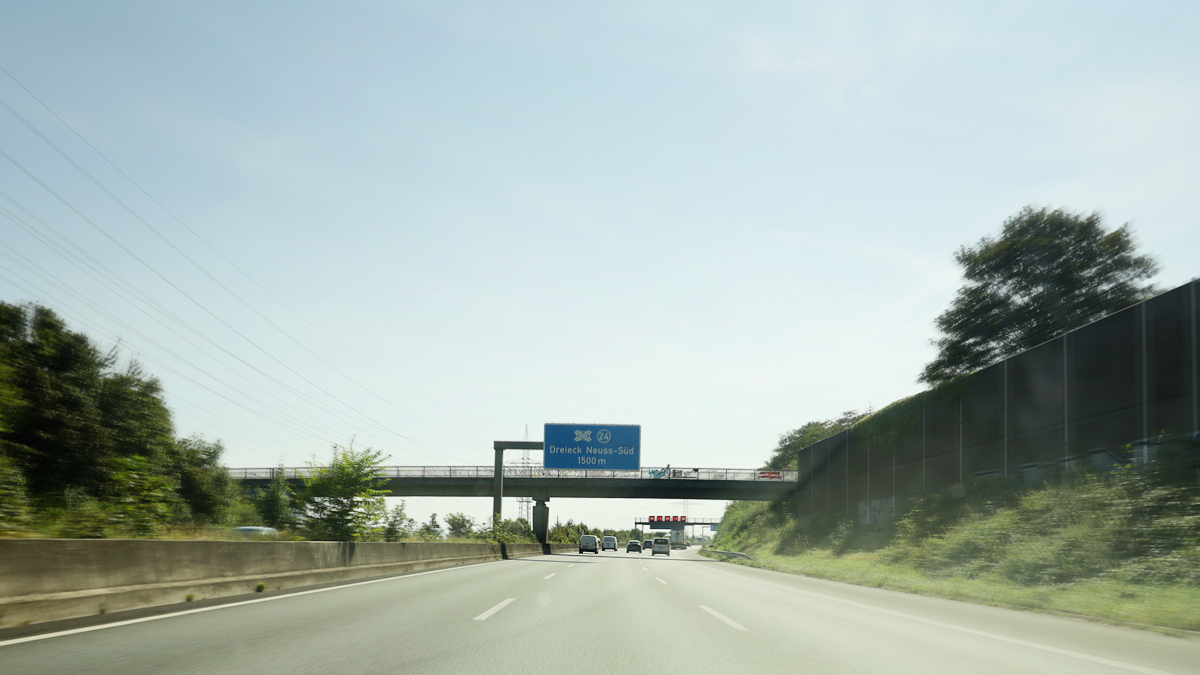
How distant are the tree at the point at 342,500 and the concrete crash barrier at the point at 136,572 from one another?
8.41 meters

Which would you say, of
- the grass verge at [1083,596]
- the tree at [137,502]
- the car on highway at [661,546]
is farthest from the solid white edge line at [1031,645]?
the car on highway at [661,546]

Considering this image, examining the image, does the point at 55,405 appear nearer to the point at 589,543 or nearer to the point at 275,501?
the point at 275,501

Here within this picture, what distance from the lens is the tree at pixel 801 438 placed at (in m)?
102

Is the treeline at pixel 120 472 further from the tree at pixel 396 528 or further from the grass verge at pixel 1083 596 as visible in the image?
the grass verge at pixel 1083 596

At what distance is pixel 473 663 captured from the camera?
6.43 metres

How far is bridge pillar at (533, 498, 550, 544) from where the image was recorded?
58.1 m

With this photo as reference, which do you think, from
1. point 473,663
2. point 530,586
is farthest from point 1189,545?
point 473,663

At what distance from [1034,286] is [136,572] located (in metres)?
51.8

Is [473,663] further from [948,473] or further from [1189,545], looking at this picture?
[948,473]

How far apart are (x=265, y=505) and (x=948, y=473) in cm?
5840

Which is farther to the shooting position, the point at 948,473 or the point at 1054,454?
the point at 948,473

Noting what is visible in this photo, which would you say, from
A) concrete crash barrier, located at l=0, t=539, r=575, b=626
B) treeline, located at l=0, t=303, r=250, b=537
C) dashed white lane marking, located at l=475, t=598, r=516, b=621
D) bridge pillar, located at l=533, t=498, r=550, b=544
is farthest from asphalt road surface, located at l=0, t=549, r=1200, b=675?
bridge pillar, located at l=533, t=498, r=550, b=544

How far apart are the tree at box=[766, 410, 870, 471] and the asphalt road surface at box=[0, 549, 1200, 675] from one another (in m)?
93.5

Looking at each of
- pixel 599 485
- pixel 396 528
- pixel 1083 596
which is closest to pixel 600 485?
pixel 599 485
